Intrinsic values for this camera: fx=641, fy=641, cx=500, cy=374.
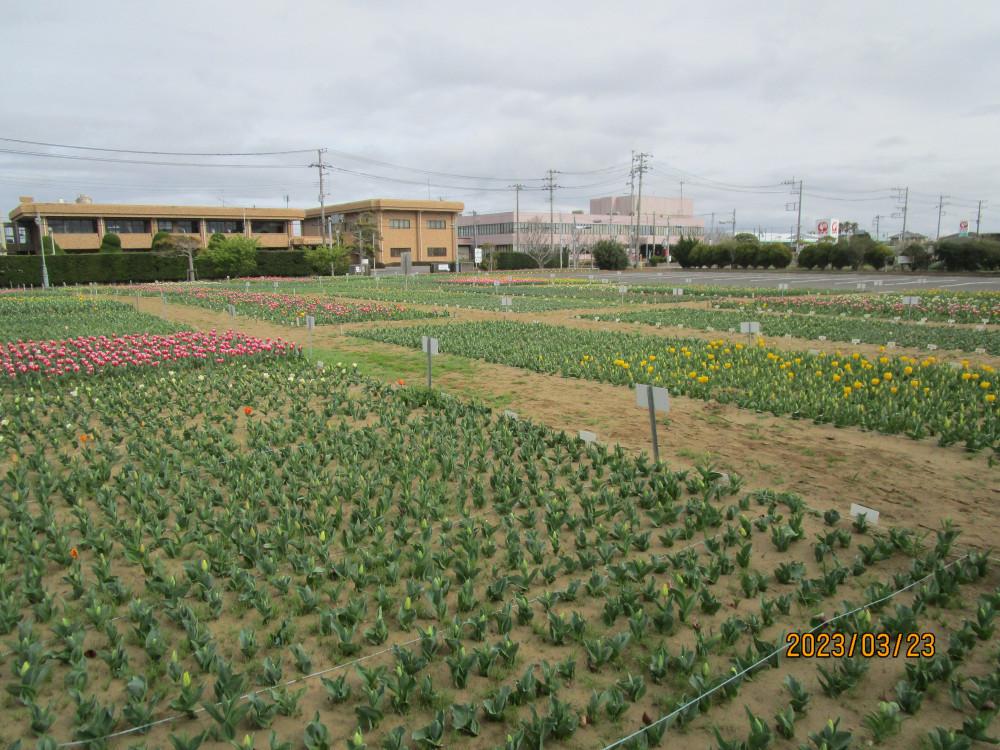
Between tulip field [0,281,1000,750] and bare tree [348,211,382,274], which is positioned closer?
tulip field [0,281,1000,750]

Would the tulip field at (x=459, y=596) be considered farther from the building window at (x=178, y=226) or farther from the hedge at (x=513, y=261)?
the hedge at (x=513, y=261)

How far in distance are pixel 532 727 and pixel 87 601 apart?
9.75ft

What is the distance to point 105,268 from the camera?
4994cm

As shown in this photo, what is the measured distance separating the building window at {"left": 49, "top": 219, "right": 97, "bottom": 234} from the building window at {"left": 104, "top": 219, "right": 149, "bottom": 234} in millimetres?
1312

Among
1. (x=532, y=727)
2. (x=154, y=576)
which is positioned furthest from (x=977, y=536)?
(x=154, y=576)

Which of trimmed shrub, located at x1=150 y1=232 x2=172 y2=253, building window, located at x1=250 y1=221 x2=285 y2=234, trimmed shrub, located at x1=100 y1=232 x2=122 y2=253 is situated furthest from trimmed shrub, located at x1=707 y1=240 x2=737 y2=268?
trimmed shrub, located at x1=100 y1=232 x2=122 y2=253

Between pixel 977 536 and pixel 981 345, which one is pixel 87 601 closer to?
pixel 977 536

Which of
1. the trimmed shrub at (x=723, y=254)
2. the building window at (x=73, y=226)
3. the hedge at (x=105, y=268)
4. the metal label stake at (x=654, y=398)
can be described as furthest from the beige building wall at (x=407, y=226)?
the metal label stake at (x=654, y=398)

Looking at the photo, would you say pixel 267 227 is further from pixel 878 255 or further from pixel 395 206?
pixel 878 255

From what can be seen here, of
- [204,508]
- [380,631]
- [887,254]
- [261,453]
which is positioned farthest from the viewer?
[887,254]

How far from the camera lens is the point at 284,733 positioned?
3148 mm

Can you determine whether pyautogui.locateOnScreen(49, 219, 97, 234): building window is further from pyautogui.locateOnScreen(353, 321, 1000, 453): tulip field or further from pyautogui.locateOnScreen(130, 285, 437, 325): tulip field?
pyautogui.locateOnScreen(353, 321, 1000, 453): tulip field

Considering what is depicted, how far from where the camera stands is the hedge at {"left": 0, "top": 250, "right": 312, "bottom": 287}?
4556 cm

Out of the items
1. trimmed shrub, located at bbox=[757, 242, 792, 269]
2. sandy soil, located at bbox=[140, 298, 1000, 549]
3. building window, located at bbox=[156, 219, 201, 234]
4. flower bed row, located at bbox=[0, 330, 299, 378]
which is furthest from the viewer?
building window, located at bbox=[156, 219, 201, 234]
